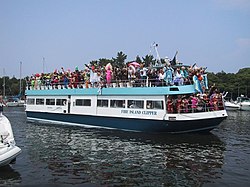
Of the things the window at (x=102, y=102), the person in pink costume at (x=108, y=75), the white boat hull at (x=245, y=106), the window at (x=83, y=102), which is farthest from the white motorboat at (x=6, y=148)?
the white boat hull at (x=245, y=106)

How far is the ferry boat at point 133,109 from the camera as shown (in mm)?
21719

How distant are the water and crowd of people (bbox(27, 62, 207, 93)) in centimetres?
405

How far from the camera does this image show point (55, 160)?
14945mm

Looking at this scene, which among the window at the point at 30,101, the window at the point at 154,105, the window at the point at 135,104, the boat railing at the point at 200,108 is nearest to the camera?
the boat railing at the point at 200,108

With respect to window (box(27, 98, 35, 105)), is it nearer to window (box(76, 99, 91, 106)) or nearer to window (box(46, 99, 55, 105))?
window (box(46, 99, 55, 105))

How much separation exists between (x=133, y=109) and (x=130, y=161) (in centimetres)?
900

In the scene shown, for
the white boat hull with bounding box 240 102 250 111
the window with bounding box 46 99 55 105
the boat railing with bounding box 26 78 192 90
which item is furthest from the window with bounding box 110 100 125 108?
the white boat hull with bounding box 240 102 250 111

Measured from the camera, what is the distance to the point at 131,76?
24812 mm

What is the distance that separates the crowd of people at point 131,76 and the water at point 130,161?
4.05 metres

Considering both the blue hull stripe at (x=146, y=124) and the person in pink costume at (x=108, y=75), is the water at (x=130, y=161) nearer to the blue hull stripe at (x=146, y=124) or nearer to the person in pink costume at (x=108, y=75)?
the blue hull stripe at (x=146, y=124)

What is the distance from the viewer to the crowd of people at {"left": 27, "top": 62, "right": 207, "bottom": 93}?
22.5 m

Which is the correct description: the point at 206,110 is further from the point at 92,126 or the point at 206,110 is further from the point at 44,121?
the point at 44,121

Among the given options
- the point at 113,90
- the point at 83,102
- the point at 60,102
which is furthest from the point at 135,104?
the point at 60,102

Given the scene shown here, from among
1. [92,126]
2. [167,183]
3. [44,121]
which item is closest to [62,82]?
[44,121]
